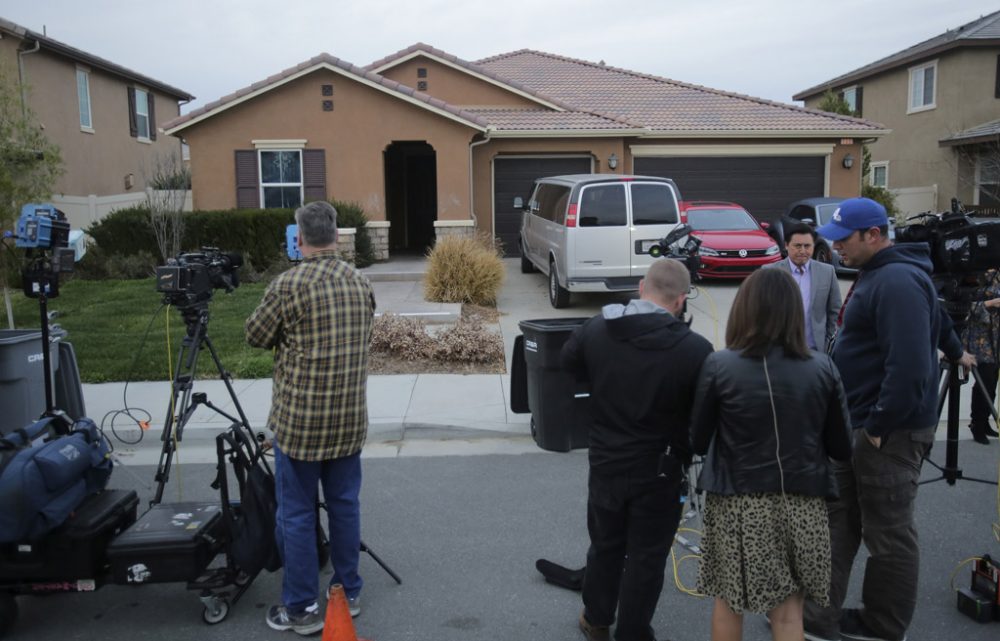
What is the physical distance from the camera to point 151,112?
2800 cm

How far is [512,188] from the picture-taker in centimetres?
2003

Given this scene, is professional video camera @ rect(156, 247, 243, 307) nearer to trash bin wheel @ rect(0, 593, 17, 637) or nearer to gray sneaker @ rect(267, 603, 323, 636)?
trash bin wheel @ rect(0, 593, 17, 637)

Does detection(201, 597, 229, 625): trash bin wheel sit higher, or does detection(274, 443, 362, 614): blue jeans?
detection(274, 443, 362, 614): blue jeans

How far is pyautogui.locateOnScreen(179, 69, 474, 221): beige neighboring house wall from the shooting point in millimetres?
17844

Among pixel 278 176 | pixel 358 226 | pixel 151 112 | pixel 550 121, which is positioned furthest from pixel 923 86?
pixel 151 112

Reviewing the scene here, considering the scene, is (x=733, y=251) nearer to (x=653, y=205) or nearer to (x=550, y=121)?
(x=653, y=205)

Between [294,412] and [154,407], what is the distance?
4.99 m

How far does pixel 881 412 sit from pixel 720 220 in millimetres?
13392

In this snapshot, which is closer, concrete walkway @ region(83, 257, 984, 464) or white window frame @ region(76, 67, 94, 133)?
concrete walkway @ region(83, 257, 984, 464)

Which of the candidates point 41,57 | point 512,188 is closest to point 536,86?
point 512,188

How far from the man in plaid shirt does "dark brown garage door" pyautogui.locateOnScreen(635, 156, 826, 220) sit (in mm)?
17232

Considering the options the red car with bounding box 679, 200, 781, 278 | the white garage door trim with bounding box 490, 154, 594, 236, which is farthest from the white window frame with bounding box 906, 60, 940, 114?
the red car with bounding box 679, 200, 781, 278

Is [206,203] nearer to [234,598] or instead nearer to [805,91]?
[234,598]

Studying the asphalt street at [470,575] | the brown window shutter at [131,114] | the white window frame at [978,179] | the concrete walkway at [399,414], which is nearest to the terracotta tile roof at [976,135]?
the white window frame at [978,179]
